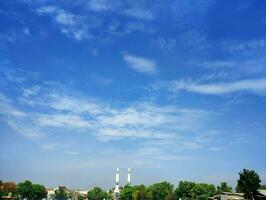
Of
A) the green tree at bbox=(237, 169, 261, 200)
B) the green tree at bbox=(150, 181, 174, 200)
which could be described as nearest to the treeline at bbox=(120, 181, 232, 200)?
the green tree at bbox=(150, 181, 174, 200)

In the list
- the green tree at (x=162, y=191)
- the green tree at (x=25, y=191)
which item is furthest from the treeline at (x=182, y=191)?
the green tree at (x=25, y=191)

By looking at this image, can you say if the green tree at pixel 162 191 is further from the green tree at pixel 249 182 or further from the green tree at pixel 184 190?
the green tree at pixel 249 182

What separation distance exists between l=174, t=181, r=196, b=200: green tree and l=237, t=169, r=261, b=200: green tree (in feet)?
256

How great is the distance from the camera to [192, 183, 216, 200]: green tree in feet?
455

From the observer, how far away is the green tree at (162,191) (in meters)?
172

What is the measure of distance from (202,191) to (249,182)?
7436 cm

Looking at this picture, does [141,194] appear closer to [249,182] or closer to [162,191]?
[162,191]

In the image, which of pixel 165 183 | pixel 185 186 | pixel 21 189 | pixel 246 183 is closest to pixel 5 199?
pixel 21 189

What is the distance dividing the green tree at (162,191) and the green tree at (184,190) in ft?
55.7

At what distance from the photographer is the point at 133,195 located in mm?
198875

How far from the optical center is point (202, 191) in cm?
14050

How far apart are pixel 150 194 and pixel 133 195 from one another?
17830 mm

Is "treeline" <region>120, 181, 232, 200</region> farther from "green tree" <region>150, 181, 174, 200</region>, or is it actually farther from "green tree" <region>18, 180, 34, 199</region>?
"green tree" <region>18, 180, 34, 199</region>

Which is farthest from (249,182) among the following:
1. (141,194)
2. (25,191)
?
(25,191)
